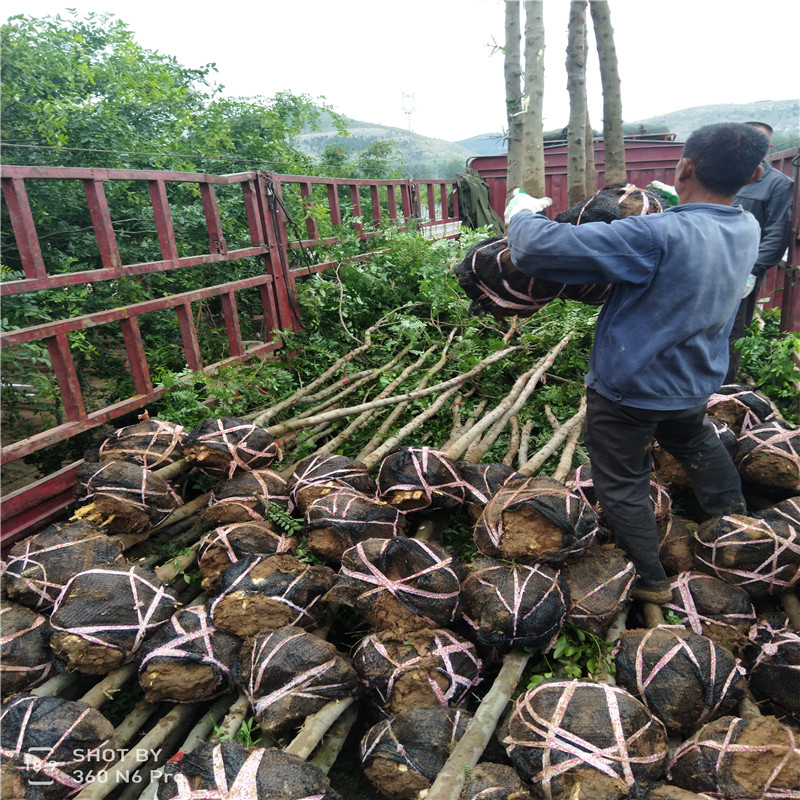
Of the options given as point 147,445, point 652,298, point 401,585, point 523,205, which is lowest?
point 401,585

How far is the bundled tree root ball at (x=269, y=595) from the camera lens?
2.54 m

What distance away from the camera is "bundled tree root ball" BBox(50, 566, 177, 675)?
2396 millimetres

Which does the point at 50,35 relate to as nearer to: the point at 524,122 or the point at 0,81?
the point at 0,81

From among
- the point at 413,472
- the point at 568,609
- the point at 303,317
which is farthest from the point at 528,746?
the point at 303,317

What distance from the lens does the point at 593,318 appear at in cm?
541

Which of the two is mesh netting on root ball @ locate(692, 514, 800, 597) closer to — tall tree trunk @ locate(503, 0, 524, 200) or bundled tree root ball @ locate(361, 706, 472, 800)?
bundled tree root ball @ locate(361, 706, 472, 800)

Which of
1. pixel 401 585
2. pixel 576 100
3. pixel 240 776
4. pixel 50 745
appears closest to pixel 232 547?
pixel 401 585

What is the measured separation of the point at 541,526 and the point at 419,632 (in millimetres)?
730

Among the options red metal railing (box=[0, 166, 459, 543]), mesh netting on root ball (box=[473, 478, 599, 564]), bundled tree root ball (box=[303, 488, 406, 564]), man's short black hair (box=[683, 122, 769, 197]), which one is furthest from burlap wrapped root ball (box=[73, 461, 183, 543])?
man's short black hair (box=[683, 122, 769, 197])

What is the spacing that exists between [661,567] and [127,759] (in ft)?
8.07

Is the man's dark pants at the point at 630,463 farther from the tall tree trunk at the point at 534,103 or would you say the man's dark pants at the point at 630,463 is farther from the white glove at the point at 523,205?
the tall tree trunk at the point at 534,103

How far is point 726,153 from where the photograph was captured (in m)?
2.47

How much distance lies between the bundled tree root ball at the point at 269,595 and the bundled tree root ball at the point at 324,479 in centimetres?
52

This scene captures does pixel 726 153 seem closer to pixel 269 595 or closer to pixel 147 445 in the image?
pixel 269 595
